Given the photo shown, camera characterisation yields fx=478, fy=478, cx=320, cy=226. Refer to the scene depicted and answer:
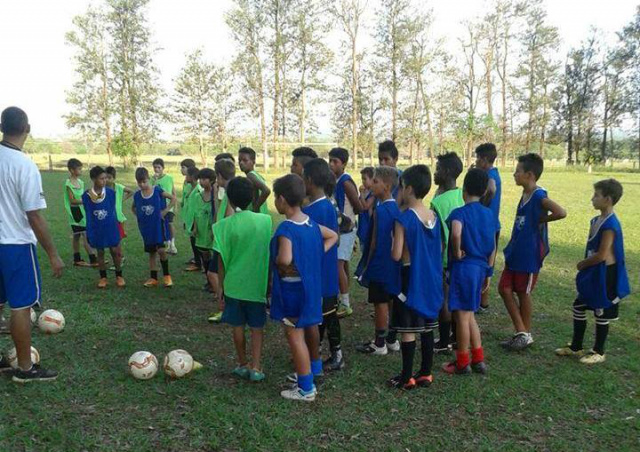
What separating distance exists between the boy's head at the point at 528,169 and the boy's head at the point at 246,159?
306 cm

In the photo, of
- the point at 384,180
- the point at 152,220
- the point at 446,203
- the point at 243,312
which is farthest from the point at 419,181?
the point at 152,220

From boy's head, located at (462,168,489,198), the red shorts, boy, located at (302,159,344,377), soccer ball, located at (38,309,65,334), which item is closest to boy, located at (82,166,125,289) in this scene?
soccer ball, located at (38,309,65,334)

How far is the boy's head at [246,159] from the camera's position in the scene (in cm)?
595

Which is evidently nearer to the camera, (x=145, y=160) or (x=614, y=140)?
(x=145, y=160)

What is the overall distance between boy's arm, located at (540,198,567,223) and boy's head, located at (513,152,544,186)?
256 mm

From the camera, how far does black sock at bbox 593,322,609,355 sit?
4.51m

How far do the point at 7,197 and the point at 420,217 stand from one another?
10.8 ft

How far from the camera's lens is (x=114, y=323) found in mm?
5480

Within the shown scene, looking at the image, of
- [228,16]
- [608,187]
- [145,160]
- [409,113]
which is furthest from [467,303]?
[409,113]

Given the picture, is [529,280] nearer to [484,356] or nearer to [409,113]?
[484,356]

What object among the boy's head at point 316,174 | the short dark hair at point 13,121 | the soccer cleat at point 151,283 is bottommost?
the soccer cleat at point 151,283

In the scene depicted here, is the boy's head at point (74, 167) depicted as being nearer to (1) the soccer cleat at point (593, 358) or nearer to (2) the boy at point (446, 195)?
(2) the boy at point (446, 195)

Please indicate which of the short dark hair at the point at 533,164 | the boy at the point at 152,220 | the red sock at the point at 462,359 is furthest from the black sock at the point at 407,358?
the boy at the point at 152,220

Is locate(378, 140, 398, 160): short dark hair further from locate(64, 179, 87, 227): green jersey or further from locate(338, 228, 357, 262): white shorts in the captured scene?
locate(64, 179, 87, 227): green jersey
